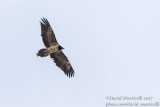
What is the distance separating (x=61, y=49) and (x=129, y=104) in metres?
6.24

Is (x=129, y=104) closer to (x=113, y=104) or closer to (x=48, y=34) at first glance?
(x=113, y=104)

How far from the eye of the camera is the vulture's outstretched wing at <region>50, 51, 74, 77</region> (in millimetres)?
96812

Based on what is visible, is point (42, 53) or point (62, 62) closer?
point (42, 53)

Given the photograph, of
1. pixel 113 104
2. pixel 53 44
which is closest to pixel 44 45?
pixel 53 44

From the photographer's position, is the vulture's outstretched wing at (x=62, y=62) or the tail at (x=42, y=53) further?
the vulture's outstretched wing at (x=62, y=62)

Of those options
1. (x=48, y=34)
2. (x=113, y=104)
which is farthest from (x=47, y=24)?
(x=113, y=104)

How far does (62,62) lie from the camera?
318 feet

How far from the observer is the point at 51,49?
95812mm

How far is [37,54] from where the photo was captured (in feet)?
312

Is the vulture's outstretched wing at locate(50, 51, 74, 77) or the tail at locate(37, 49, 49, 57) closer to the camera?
the tail at locate(37, 49, 49, 57)

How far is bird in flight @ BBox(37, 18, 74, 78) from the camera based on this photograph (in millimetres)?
95625

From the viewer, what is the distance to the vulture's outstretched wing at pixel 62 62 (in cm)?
9681

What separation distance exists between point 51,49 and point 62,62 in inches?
67.6

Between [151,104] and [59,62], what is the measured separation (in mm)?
7128
